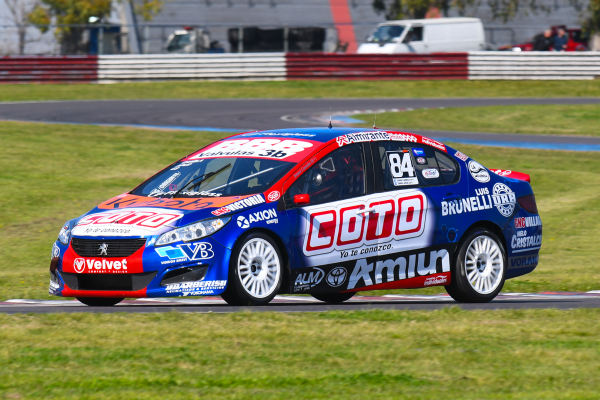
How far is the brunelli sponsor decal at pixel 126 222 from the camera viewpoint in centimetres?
761

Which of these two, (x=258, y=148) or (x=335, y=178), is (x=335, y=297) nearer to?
(x=335, y=178)

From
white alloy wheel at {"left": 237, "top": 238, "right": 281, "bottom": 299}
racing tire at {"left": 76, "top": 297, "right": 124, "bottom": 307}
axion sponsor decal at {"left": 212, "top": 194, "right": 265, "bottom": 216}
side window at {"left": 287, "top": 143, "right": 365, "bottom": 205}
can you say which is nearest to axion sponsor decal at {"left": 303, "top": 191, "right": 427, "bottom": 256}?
side window at {"left": 287, "top": 143, "right": 365, "bottom": 205}

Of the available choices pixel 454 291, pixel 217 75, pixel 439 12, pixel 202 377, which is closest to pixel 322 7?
pixel 439 12

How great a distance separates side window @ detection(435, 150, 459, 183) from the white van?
29.8 meters

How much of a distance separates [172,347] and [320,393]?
1.30 m

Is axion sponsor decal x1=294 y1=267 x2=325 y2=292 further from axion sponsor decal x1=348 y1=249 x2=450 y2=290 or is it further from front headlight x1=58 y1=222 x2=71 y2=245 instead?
front headlight x1=58 y1=222 x2=71 y2=245

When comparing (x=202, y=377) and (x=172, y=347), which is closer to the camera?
(x=202, y=377)

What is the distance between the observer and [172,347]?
5996 millimetres

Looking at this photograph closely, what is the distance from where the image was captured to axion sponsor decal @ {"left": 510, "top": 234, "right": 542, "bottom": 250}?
9.31 m

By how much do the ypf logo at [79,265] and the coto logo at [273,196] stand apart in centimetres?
150

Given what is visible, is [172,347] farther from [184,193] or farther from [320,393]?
[184,193]

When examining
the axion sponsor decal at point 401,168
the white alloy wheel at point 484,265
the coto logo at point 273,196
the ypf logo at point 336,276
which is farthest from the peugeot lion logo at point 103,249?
the white alloy wheel at point 484,265

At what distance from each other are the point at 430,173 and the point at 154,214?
2.52m

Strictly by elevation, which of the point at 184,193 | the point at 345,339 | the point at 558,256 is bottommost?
the point at 558,256
